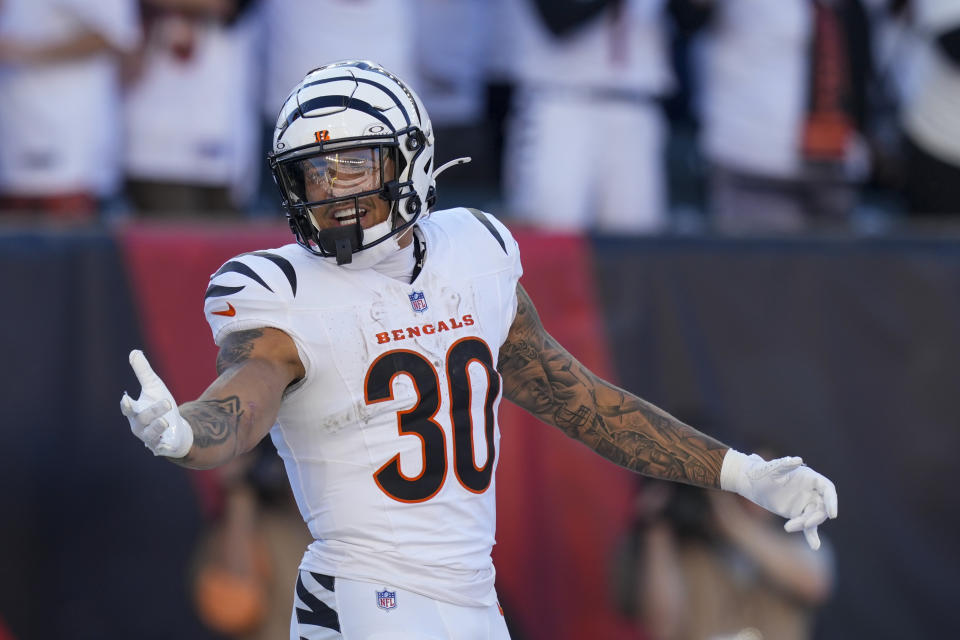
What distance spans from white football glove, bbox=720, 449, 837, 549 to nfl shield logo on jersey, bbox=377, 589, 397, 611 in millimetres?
819

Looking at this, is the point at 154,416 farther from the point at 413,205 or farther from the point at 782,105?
the point at 782,105

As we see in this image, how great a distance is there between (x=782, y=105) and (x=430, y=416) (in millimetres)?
3426

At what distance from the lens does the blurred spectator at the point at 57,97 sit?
16.6 feet

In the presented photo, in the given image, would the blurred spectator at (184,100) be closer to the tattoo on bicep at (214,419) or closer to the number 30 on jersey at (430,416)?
the number 30 on jersey at (430,416)

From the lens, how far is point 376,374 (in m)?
2.90

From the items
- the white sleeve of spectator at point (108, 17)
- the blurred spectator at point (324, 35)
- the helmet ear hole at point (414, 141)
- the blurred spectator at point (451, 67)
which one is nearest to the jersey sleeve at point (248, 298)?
the helmet ear hole at point (414, 141)

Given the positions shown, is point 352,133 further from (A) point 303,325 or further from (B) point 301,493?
(B) point 301,493

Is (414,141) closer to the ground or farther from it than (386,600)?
farther from it

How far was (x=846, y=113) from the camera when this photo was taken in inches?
236

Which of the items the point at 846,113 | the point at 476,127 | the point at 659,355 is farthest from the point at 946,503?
the point at 476,127

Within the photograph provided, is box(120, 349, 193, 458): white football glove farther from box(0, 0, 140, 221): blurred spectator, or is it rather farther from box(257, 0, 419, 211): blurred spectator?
box(257, 0, 419, 211): blurred spectator

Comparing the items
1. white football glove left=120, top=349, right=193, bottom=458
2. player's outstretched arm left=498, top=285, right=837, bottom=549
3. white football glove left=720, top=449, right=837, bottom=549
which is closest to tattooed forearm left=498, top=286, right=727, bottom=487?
player's outstretched arm left=498, top=285, right=837, bottom=549

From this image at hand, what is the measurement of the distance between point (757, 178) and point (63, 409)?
9.79 ft

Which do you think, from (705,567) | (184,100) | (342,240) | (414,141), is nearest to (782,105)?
(705,567)
